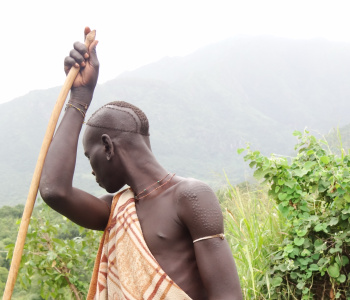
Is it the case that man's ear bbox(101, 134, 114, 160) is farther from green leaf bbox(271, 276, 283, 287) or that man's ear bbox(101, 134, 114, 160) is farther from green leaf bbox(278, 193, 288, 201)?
green leaf bbox(271, 276, 283, 287)

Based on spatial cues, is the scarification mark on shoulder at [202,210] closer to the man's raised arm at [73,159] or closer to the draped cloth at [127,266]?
the draped cloth at [127,266]

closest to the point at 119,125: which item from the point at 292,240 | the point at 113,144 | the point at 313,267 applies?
the point at 113,144

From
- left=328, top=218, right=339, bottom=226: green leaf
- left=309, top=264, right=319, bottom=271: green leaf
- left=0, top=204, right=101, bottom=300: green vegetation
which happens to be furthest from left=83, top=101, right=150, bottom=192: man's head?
left=0, top=204, right=101, bottom=300: green vegetation

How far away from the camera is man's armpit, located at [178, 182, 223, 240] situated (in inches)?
76.2

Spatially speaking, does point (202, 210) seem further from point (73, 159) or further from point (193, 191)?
point (73, 159)

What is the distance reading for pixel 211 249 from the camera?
1925mm

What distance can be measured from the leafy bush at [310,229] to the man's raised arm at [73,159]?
8.04ft

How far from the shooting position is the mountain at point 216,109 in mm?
119688

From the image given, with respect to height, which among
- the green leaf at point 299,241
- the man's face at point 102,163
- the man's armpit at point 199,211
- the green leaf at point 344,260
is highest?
the man's face at point 102,163

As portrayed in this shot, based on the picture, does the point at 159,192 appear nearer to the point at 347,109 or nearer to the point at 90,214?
the point at 90,214

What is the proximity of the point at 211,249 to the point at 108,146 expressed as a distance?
0.59 m

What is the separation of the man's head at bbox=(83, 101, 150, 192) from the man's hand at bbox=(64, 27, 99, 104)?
11 centimetres

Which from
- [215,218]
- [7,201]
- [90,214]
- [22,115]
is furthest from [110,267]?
[22,115]

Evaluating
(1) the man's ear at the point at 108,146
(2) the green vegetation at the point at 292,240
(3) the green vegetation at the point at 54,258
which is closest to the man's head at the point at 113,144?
(1) the man's ear at the point at 108,146
